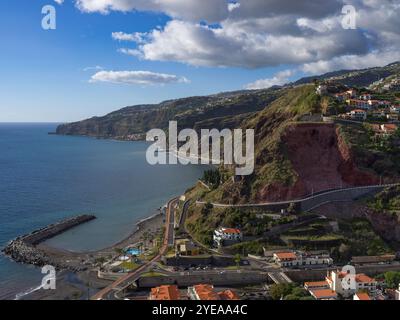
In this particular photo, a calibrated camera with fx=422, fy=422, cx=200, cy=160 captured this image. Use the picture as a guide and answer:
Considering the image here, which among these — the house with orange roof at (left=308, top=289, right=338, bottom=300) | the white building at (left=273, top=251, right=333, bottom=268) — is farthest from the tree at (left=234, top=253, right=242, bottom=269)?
the house with orange roof at (left=308, top=289, right=338, bottom=300)

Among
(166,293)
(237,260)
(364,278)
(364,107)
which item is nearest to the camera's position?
(166,293)

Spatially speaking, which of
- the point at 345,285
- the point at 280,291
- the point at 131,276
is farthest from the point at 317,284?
the point at 131,276

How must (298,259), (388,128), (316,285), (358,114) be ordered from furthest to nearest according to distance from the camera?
(358,114) → (388,128) → (298,259) → (316,285)

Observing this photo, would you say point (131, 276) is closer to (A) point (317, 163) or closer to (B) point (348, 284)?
(B) point (348, 284)

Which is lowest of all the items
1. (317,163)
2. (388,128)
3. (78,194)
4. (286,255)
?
(286,255)

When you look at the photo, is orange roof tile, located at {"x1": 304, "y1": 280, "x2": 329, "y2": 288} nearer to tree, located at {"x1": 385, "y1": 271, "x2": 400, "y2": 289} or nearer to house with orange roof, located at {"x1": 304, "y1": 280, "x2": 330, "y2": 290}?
house with orange roof, located at {"x1": 304, "y1": 280, "x2": 330, "y2": 290}
